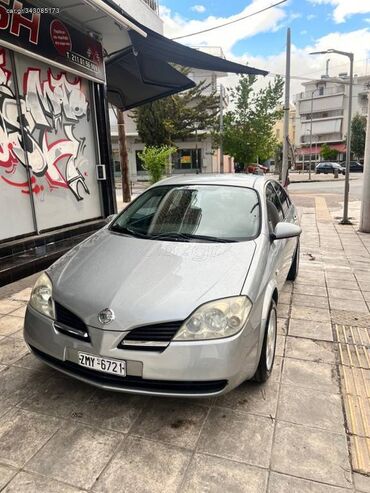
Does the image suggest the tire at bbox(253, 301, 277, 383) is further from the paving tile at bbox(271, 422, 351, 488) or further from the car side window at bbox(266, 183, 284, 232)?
the car side window at bbox(266, 183, 284, 232)

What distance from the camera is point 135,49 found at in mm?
7711

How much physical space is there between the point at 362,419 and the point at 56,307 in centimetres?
209

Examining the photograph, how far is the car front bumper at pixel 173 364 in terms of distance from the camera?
221 centimetres

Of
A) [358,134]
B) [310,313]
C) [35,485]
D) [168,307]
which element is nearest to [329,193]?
[310,313]

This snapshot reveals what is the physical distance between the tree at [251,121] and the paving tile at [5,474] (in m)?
20.3

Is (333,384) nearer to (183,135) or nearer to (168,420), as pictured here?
(168,420)

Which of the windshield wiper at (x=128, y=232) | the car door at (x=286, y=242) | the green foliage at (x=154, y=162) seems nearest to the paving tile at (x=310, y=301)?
the car door at (x=286, y=242)

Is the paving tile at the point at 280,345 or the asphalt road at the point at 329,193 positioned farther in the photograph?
the asphalt road at the point at 329,193

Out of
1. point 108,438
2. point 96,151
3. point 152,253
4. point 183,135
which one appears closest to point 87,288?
point 152,253

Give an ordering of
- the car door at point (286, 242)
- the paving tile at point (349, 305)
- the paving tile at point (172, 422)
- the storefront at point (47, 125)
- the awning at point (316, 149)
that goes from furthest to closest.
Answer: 1. the awning at point (316, 149)
2. the storefront at point (47, 125)
3. the paving tile at point (349, 305)
4. the car door at point (286, 242)
5. the paving tile at point (172, 422)

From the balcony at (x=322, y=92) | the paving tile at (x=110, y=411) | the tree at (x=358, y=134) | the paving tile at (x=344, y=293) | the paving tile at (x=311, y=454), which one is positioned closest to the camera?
the paving tile at (x=311, y=454)

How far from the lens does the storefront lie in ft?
18.8

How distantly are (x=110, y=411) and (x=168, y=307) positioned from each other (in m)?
0.85

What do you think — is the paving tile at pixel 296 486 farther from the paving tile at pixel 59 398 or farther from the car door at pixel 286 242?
the car door at pixel 286 242
